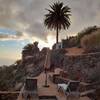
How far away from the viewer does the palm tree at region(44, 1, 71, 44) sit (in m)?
47.9

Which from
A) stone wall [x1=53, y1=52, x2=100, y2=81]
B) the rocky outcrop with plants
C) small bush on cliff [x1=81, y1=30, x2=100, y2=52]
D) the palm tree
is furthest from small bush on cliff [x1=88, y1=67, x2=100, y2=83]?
the palm tree

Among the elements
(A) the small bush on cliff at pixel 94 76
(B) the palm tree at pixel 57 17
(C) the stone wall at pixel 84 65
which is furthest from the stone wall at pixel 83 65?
(B) the palm tree at pixel 57 17

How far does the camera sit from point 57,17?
4816cm

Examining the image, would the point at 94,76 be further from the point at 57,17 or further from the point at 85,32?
the point at 57,17

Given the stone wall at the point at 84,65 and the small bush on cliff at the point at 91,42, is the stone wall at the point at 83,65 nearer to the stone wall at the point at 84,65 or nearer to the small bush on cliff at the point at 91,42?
the stone wall at the point at 84,65

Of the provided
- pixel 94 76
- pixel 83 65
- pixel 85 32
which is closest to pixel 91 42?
pixel 83 65

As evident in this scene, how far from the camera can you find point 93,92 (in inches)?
788

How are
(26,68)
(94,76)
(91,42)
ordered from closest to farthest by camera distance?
(94,76) → (91,42) → (26,68)

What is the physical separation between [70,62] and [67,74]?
300cm

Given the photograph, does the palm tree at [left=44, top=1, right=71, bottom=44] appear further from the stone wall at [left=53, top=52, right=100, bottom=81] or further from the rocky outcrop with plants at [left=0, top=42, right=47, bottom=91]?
the stone wall at [left=53, top=52, right=100, bottom=81]

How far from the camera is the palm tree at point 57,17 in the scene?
47938 mm

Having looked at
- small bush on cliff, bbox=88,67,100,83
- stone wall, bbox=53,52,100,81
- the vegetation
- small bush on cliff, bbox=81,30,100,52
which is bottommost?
small bush on cliff, bbox=88,67,100,83

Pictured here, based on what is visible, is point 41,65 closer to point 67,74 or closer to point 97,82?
point 67,74

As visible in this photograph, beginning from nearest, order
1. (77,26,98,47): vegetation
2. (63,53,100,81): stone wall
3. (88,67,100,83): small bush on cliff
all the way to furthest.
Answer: (88,67,100,83): small bush on cliff, (63,53,100,81): stone wall, (77,26,98,47): vegetation
